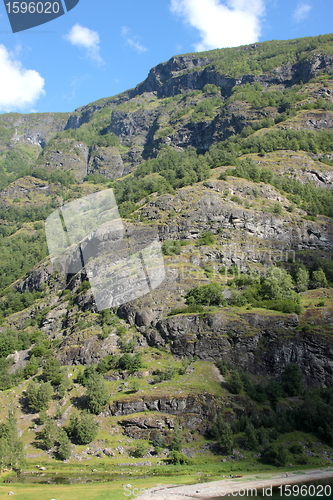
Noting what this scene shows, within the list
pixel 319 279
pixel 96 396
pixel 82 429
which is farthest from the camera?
pixel 319 279

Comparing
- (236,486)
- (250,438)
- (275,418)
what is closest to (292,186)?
(275,418)

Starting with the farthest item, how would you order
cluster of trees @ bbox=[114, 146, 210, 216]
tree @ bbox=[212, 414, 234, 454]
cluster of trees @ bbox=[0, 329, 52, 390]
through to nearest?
cluster of trees @ bbox=[114, 146, 210, 216] < cluster of trees @ bbox=[0, 329, 52, 390] < tree @ bbox=[212, 414, 234, 454]

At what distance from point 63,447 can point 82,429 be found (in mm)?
3089

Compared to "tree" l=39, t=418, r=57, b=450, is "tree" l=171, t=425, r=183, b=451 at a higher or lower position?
lower

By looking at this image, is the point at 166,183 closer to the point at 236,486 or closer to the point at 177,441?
the point at 177,441

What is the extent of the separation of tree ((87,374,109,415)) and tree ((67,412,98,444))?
171 centimetres

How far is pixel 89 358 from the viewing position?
70.6 m

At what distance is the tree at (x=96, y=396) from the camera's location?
57.6 meters

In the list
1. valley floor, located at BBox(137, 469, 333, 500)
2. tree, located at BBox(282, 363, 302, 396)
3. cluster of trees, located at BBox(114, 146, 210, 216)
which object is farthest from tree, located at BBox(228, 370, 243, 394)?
cluster of trees, located at BBox(114, 146, 210, 216)

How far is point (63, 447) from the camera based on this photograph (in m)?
51.3

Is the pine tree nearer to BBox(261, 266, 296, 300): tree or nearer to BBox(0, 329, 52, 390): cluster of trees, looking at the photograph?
BBox(261, 266, 296, 300): tree

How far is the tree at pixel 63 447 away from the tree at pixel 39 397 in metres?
8.31

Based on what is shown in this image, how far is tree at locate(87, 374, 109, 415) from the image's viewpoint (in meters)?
57.6

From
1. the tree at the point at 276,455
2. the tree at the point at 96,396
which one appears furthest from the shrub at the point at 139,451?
the tree at the point at 276,455
